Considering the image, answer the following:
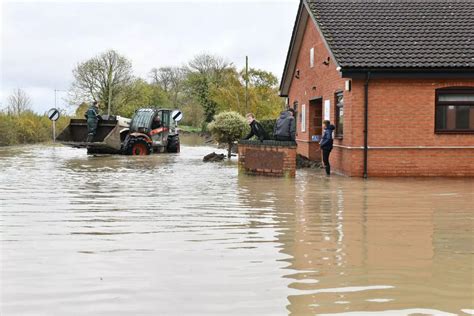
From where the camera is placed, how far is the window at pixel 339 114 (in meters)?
19.1

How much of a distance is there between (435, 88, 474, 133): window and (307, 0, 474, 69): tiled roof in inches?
35.3

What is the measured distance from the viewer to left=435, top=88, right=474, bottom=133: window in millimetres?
17906

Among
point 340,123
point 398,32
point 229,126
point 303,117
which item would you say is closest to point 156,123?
point 229,126

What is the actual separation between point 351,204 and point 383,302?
6319mm

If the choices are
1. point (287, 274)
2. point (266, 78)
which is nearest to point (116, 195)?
point (287, 274)

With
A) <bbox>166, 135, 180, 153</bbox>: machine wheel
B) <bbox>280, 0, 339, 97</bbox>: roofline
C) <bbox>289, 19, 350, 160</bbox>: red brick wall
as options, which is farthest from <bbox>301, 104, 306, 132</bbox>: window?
<bbox>166, 135, 180, 153</bbox>: machine wheel

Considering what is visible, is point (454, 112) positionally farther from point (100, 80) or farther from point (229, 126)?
point (100, 80)

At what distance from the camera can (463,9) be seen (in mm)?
20547

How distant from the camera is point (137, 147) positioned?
89.2 feet

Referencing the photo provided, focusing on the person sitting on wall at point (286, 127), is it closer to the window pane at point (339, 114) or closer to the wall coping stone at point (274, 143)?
the wall coping stone at point (274, 143)

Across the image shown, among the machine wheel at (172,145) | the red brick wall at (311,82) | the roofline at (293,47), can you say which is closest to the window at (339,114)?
the red brick wall at (311,82)

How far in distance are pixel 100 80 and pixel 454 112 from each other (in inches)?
1688

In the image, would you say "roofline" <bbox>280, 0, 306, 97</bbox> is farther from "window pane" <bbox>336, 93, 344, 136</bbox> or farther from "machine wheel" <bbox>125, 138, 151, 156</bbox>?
"machine wheel" <bbox>125, 138, 151, 156</bbox>

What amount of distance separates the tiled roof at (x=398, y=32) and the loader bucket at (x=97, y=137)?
10191mm
